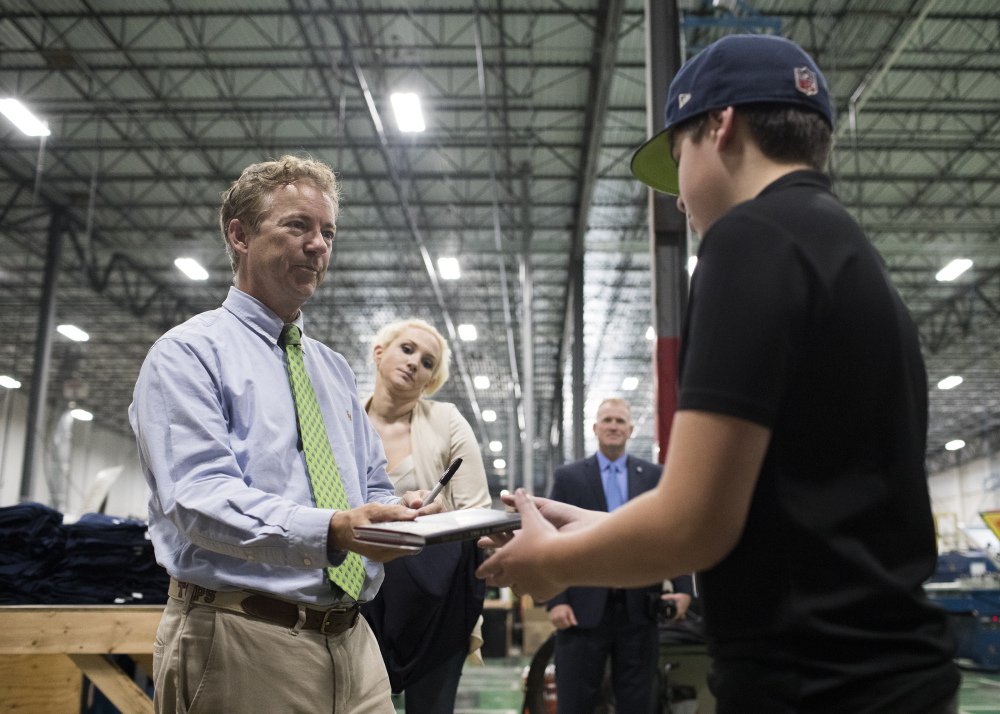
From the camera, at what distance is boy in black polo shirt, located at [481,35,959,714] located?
926 mm

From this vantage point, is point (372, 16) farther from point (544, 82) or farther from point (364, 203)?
point (364, 203)

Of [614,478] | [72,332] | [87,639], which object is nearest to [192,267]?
[72,332]

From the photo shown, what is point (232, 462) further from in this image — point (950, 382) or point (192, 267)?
point (950, 382)

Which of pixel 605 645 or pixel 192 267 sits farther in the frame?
pixel 192 267

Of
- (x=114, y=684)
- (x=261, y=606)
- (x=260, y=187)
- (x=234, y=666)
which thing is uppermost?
(x=260, y=187)

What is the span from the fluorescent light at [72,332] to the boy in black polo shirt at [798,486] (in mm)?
22061

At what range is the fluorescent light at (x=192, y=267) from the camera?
1726cm

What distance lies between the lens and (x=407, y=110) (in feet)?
36.8

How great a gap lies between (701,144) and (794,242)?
26 centimetres

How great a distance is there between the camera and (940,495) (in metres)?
31.8

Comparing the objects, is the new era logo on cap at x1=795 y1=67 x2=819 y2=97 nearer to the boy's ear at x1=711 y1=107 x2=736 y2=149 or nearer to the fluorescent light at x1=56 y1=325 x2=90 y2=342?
the boy's ear at x1=711 y1=107 x2=736 y2=149

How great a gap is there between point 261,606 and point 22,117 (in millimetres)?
12706

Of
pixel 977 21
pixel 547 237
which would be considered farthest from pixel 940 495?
pixel 977 21

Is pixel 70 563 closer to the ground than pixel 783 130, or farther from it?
closer to the ground
